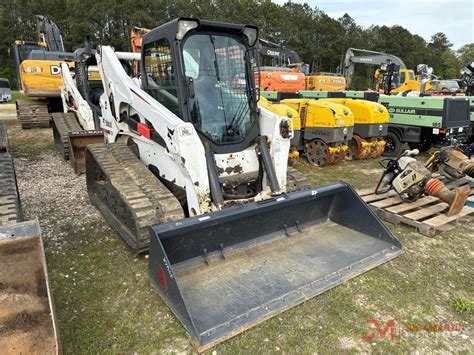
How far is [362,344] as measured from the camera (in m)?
2.63

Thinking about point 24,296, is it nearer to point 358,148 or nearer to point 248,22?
point 358,148

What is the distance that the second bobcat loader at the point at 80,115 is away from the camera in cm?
662

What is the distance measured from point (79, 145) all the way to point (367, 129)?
20.0 feet

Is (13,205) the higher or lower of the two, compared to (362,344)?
higher

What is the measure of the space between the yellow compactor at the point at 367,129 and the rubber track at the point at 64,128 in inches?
218

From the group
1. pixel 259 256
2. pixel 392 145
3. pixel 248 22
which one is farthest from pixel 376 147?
pixel 248 22

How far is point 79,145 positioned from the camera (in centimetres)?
662

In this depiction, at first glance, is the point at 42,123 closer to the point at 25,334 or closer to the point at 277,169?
the point at 277,169

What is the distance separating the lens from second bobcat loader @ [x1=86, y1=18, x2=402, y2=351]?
→ 303cm

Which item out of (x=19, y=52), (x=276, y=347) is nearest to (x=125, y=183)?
(x=276, y=347)

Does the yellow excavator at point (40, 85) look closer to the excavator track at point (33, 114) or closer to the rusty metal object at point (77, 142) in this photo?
the excavator track at point (33, 114)

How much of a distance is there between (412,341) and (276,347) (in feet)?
3.39

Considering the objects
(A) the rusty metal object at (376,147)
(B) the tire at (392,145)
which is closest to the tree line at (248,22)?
(B) the tire at (392,145)

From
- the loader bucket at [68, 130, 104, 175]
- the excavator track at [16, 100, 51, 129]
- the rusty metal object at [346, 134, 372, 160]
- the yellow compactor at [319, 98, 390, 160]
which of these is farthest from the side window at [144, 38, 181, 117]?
the excavator track at [16, 100, 51, 129]
